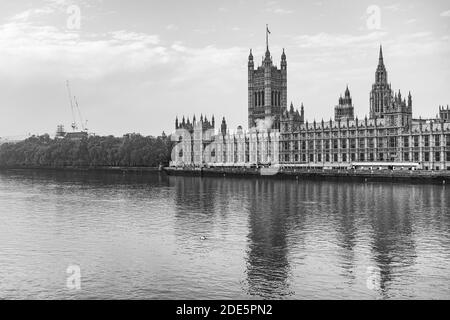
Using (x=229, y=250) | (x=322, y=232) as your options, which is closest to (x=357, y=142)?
(x=322, y=232)

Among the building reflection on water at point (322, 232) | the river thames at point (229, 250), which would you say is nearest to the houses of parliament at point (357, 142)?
the building reflection on water at point (322, 232)

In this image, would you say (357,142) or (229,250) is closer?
(229,250)

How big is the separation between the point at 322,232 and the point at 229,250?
12.2 m

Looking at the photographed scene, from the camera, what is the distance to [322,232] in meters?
55.5

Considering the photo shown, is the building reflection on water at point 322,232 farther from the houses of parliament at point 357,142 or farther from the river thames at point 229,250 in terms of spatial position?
the houses of parliament at point 357,142

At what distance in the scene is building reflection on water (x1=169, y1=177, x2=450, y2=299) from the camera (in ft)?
123

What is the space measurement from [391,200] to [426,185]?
117 ft

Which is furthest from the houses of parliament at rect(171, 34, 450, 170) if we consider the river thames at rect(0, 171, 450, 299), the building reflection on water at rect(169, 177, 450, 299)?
the river thames at rect(0, 171, 450, 299)

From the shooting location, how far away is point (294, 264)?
41.6 meters

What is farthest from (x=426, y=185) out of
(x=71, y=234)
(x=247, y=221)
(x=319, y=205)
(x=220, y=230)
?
(x=71, y=234)

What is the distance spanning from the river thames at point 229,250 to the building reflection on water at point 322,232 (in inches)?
4.0

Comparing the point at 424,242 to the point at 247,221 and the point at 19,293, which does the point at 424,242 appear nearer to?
the point at 247,221

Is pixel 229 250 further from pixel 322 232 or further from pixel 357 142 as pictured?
pixel 357 142

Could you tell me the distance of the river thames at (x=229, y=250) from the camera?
118ft
